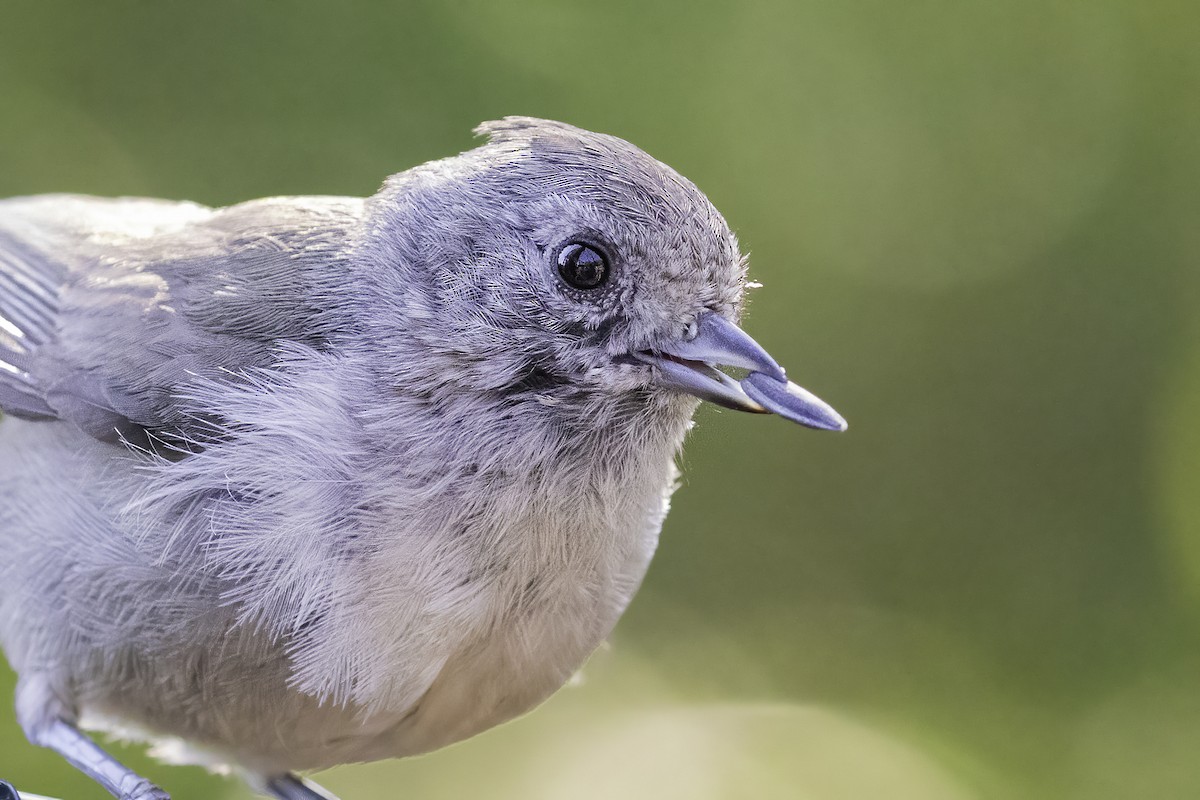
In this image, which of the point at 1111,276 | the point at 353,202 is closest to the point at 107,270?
A: the point at 353,202

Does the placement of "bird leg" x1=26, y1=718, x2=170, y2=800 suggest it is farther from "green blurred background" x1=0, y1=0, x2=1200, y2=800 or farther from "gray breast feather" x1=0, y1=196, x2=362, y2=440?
"green blurred background" x1=0, y1=0, x2=1200, y2=800

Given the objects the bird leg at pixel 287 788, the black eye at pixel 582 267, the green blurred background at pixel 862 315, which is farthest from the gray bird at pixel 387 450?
the green blurred background at pixel 862 315

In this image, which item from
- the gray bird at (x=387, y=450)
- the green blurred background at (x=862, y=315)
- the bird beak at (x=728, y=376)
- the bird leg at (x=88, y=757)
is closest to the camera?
the bird beak at (x=728, y=376)

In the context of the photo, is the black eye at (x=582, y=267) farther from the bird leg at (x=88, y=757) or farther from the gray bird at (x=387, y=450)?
the bird leg at (x=88, y=757)

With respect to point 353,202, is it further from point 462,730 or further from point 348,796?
point 348,796

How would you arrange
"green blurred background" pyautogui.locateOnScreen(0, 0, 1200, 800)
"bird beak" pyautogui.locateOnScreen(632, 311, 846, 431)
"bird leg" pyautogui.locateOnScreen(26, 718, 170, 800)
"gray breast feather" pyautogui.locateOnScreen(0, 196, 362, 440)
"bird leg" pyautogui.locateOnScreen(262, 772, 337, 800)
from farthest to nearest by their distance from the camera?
"green blurred background" pyautogui.locateOnScreen(0, 0, 1200, 800) → "bird leg" pyautogui.locateOnScreen(262, 772, 337, 800) → "bird leg" pyautogui.locateOnScreen(26, 718, 170, 800) → "gray breast feather" pyautogui.locateOnScreen(0, 196, 362, 440) → "bird beak" pyautogui.locateOnScreen(632, 311, 846, 431)

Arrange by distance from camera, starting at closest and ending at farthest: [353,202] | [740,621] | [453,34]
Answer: [353,202] < [453,34] < [740,621]

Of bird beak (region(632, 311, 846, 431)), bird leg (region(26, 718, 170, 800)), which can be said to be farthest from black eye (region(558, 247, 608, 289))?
bird leg (region(26, 718, 170, 800))
